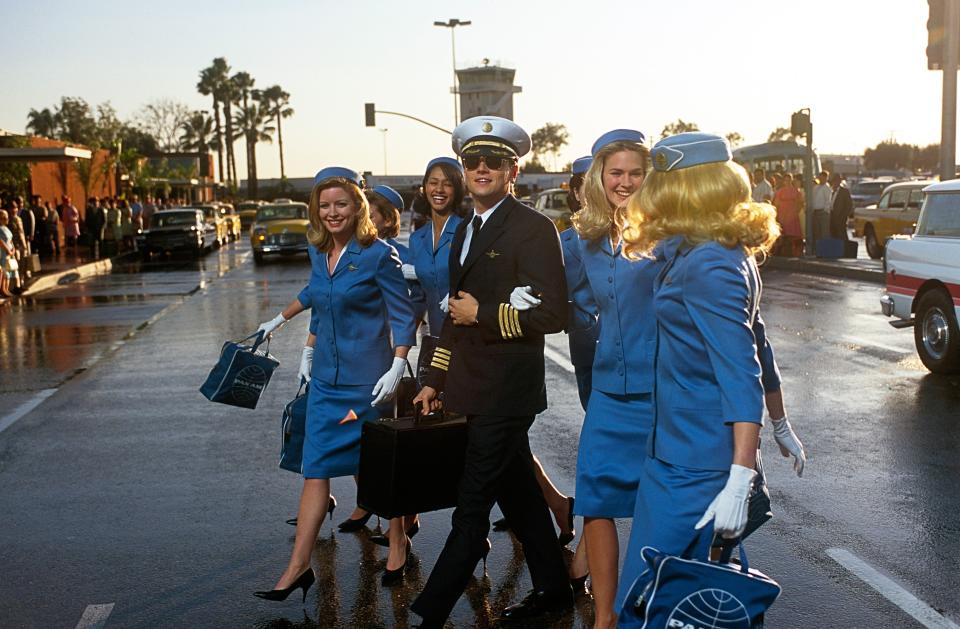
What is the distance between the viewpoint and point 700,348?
3.04 meters

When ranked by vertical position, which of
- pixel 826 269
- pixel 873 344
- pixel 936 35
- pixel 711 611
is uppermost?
pixel 936 35

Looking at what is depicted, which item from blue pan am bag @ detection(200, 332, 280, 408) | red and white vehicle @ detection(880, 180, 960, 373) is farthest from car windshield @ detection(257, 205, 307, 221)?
blue pan am bag @ detection(200, 332, 280, 408)

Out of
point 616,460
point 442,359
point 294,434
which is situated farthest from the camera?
point 294,434

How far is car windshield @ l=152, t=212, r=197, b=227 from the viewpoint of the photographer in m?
36.1

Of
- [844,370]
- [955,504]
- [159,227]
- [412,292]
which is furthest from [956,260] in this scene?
[159,227]

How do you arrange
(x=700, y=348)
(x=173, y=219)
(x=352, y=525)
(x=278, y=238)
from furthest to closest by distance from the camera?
(x=173, y=219), (x=278, y=238), (x=352, y=525), (x=700, y=348)

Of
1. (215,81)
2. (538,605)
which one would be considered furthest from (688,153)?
(215,81)

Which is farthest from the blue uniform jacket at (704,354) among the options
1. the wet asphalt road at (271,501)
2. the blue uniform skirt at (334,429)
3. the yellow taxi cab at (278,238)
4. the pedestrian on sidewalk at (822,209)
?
the yellow taxi cab at (278,238)

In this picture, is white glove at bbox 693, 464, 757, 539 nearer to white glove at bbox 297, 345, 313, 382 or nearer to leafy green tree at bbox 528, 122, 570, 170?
white glove at bbox 297, 345, 313, 382

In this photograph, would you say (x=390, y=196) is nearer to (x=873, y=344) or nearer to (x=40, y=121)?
(x=873, y=344)

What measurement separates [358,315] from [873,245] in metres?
23.1

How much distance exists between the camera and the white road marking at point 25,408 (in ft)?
29.9

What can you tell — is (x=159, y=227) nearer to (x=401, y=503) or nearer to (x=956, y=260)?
(x=956, y=260)

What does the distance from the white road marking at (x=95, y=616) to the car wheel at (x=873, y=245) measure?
23.3 metres
